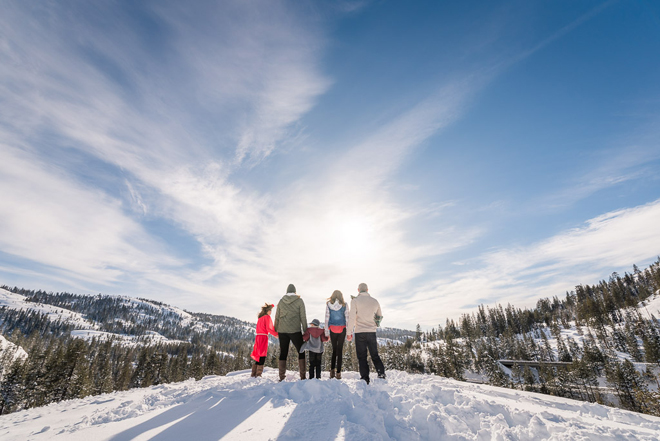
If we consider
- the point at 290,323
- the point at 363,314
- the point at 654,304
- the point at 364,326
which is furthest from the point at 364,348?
the point at 654,304

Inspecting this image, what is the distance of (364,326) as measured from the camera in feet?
24.9

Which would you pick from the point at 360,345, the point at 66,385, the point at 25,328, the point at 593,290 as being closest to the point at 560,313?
the point at 593,290

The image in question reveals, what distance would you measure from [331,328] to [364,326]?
4.18 ft

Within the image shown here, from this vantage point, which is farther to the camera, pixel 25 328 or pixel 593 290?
pixel 25 328

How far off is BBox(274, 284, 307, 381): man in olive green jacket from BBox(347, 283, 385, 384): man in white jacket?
1.57 metres

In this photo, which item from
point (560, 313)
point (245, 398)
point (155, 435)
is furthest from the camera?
point (560, 313)

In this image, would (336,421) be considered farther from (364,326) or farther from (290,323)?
(290,323)

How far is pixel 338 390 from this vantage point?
5.33 metres

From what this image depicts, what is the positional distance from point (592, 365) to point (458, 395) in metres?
102

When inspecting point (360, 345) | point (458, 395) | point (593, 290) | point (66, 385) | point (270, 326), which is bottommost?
point (66, 385)

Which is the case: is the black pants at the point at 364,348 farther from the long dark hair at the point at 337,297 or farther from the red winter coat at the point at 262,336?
the red winter coat at the point at 262,336

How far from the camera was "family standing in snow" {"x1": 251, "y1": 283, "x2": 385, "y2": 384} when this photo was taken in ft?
25.0

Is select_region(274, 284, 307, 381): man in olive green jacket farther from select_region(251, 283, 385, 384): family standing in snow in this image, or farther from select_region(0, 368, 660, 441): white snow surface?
select_region(0, 368, 660, 441): white snow surface

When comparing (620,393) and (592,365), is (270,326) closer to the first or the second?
(620,393)
